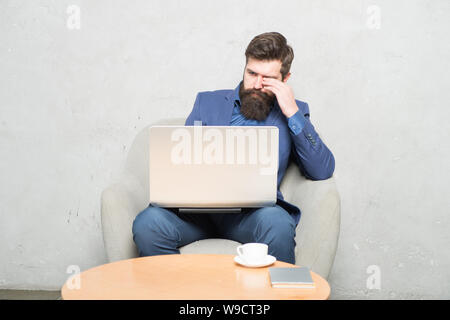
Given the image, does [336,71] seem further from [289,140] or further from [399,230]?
[399,230]

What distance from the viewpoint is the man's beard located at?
2178 millimetres

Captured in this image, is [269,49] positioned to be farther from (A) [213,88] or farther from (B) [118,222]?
(B) [118,222]

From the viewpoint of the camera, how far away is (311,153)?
2068 millimetres

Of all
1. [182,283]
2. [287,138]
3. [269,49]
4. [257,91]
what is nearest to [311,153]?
[287,138]

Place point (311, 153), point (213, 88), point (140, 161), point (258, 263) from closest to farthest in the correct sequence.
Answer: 1. point (258, 263)
2. point (311, 153)
3. point (140, 161)
4. point (213, 88)

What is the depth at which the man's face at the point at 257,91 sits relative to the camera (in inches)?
85.7

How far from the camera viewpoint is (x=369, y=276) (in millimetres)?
2645

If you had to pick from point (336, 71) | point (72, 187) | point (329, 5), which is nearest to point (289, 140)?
→ point (336, 71)

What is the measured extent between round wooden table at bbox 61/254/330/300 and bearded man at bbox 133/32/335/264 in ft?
1.06

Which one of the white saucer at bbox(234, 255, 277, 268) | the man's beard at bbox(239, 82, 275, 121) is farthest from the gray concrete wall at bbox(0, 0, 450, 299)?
the white saucer at bbox(234, 255, 277, 268)

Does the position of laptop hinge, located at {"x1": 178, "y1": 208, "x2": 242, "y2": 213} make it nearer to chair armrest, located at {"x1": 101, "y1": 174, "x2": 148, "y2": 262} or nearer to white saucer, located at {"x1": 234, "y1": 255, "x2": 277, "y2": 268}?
chair armrest, located at {"x1": 101, "y1": 174, "x2": 148, "y2": 262}

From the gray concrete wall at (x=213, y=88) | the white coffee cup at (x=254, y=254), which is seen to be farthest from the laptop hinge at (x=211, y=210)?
the gray concrete wall at (x=213, y=88)

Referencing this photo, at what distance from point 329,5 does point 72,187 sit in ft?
5.58

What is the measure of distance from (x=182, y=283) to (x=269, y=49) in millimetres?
1258
